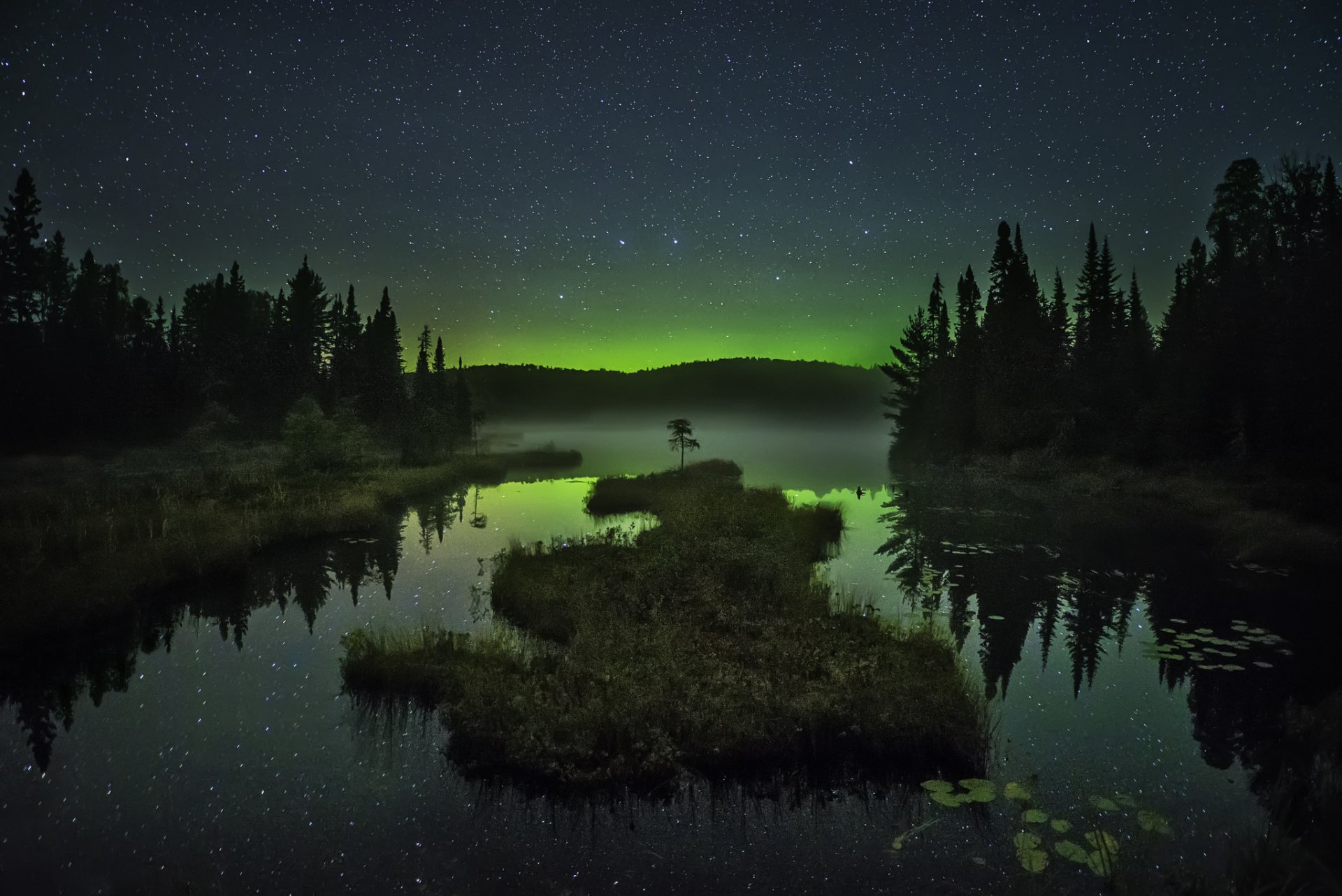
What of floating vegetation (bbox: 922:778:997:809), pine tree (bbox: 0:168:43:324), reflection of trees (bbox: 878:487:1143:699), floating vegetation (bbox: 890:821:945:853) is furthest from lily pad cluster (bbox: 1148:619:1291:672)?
pine tree (bbox: 0:168:43:324)

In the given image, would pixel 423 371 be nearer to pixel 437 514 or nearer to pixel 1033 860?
pixel 437 514

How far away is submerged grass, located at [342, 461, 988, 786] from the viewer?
944 centimetres

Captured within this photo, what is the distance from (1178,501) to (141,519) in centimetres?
4610

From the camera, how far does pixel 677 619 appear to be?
1424 centimetres

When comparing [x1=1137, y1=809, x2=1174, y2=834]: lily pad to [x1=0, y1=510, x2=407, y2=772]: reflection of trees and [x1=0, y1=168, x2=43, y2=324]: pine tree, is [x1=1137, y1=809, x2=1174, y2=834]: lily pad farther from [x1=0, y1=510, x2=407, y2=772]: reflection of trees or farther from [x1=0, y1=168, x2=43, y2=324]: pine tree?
[x1=0, y1=168, x2=43, y2=324]: pine tree

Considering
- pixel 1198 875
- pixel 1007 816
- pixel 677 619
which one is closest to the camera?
pixel 1198 875

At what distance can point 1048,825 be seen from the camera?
7.96 metres

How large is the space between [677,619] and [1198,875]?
933 centimetres

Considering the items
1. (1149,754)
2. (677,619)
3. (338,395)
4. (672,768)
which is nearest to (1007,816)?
(1149,754)

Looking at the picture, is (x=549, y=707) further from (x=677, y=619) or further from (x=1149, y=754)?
(x=1149, y=754)

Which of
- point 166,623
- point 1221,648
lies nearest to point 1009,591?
point 1221,648

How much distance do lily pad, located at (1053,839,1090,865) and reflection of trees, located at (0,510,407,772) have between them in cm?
1455

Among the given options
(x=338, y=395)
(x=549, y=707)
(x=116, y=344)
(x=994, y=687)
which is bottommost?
(x=994, y=687)

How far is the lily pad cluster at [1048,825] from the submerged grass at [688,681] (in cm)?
72
